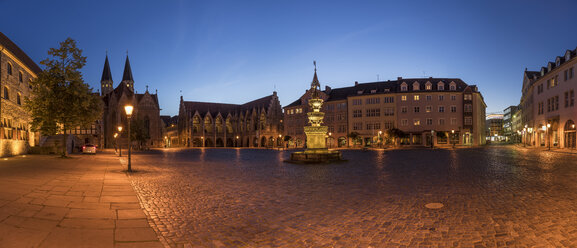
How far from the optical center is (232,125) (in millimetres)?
111562

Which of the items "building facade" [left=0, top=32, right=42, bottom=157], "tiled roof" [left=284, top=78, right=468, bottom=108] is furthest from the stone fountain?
"tiled roof" [left=284, top=78, right=468, bottom=108]

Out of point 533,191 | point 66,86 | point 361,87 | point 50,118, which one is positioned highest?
point 361,87

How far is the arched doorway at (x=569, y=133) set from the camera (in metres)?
39.0

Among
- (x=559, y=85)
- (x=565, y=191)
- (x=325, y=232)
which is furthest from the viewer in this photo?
(x=559, y=85)

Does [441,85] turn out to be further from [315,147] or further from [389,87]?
[315,147]

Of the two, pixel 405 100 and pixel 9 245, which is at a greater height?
pixel 405 100

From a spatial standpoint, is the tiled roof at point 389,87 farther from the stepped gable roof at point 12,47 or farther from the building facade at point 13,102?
the building facade at point 13,102

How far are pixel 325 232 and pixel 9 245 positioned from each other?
15.4ft

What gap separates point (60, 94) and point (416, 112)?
199 ft

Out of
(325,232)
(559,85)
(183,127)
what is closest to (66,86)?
(325,232)

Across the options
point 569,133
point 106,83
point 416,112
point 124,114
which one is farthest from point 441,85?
point 106,83

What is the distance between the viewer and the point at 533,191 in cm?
973

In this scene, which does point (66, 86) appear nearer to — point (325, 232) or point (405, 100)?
point (325, 232)

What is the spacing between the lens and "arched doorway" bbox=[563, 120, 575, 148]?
128 ft
